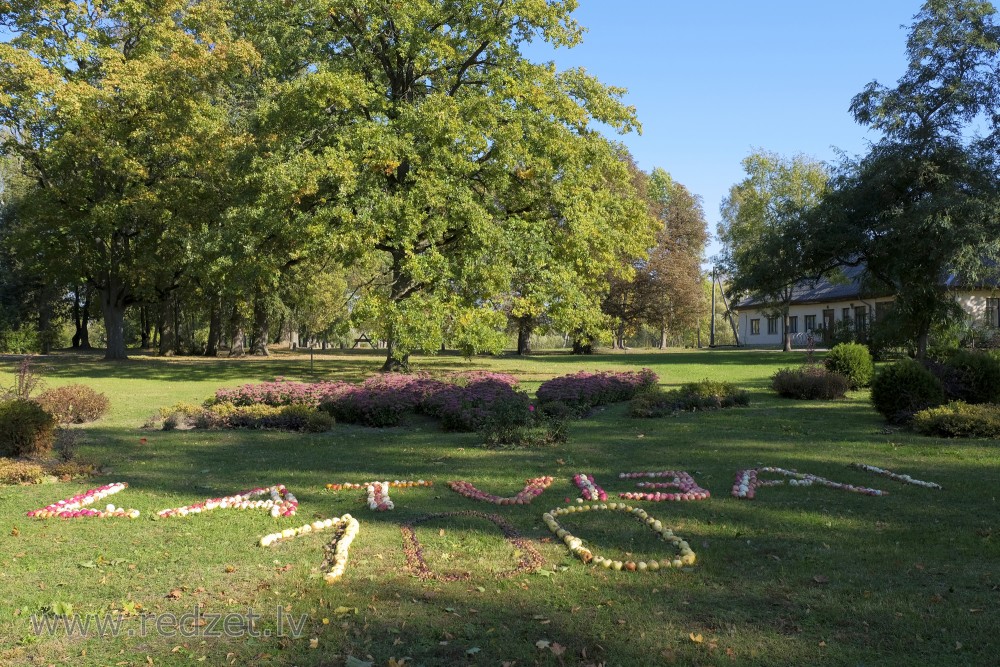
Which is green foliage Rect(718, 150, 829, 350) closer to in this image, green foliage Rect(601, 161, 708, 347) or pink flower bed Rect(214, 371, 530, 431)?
green foliage Rect(601, 161, 708, 347)

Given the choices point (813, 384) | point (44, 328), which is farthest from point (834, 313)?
point (44, 328)

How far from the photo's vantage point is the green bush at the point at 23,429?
29.9ft

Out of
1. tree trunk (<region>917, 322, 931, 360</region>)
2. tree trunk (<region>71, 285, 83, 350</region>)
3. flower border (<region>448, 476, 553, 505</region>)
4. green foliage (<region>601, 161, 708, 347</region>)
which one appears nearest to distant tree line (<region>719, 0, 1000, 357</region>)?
tree trunk (<region>917, 322, 931, 360</region>)

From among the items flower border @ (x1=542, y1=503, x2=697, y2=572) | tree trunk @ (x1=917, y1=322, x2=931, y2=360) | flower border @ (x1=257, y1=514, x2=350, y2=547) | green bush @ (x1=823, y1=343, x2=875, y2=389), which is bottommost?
flower border @ (x1=257, y1=514, x2=350, y2=547)

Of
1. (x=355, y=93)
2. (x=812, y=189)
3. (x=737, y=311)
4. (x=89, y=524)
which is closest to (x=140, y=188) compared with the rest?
Result: (x=355, y=93)

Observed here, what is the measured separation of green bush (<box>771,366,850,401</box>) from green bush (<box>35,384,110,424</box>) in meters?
15.2

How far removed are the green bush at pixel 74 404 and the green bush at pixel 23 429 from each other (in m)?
3.72

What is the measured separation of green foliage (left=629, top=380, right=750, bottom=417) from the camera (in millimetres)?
14344

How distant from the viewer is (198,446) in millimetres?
10812

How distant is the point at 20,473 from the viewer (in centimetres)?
809

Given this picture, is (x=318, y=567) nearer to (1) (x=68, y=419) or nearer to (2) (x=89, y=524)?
(2) (x=89, y=524)

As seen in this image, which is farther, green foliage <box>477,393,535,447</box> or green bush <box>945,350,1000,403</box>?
green bush <box>945,350,1000,403</box>

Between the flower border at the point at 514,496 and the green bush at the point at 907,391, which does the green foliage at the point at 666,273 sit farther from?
the flower border at the point at 514,496

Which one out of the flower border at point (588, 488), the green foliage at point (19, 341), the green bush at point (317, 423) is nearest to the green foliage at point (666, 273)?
the green bush at point (317, 423)
